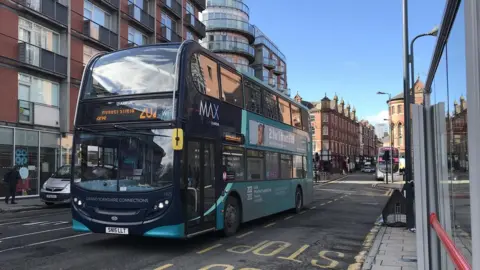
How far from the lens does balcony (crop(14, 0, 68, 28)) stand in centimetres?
2310

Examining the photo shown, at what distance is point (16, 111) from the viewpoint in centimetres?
2242

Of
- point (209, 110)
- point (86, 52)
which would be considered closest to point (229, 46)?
point (86, 52)

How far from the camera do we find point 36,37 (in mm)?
23969

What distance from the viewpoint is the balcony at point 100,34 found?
27625 millimetres

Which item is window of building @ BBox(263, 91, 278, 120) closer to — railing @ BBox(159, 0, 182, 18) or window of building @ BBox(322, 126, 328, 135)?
railing @ BBox(159, 0, 182, 18)

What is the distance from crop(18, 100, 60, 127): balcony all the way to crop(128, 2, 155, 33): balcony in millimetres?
10910

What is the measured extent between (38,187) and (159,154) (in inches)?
720

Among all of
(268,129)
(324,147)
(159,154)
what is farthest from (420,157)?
(324,147)

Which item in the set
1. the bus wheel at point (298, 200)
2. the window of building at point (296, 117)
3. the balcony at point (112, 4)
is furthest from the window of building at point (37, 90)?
the bus wheel at point (298, 200)

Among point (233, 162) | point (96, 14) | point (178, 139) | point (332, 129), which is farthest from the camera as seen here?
point (332, 129)

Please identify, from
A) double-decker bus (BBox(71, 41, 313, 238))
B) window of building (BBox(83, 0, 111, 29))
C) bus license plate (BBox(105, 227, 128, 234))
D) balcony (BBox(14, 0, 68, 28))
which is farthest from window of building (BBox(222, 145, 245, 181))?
window of building (BBox(83, 0, 111, 29))

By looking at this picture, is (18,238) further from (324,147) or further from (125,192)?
(324,147)

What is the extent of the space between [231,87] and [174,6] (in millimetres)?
31871

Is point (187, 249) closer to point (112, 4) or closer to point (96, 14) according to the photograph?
point (96, 14)
